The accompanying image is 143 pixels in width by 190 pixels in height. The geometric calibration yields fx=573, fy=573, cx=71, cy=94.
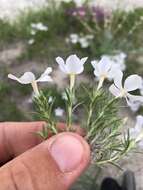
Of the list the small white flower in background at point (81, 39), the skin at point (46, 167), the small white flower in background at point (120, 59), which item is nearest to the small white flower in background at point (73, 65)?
the skin at point (46, 167)

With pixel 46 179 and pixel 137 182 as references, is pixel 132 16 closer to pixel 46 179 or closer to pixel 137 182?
pixel 137 182

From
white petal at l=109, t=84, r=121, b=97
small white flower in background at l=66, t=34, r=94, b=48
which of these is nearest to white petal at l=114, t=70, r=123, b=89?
white petal at l=109, t=84, r=121, b=97

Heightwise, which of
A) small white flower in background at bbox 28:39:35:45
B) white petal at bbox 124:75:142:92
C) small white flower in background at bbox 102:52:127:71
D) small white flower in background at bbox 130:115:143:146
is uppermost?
white petal at bbox 124:75:142:92

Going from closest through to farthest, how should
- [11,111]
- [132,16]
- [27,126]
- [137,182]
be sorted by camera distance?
[27,126], [137,182], [11,111], [132,16]

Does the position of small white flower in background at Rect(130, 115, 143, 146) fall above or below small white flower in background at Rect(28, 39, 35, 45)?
below

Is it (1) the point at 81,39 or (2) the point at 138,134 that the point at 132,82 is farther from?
(1) the point at 81,39

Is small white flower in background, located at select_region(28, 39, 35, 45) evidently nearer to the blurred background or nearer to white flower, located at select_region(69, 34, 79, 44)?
the blurred background

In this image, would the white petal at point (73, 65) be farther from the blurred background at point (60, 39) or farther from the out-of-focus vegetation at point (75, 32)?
the out-of-focus vegetation at point (75, 32)

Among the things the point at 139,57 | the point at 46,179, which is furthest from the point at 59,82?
the point at 46,179
